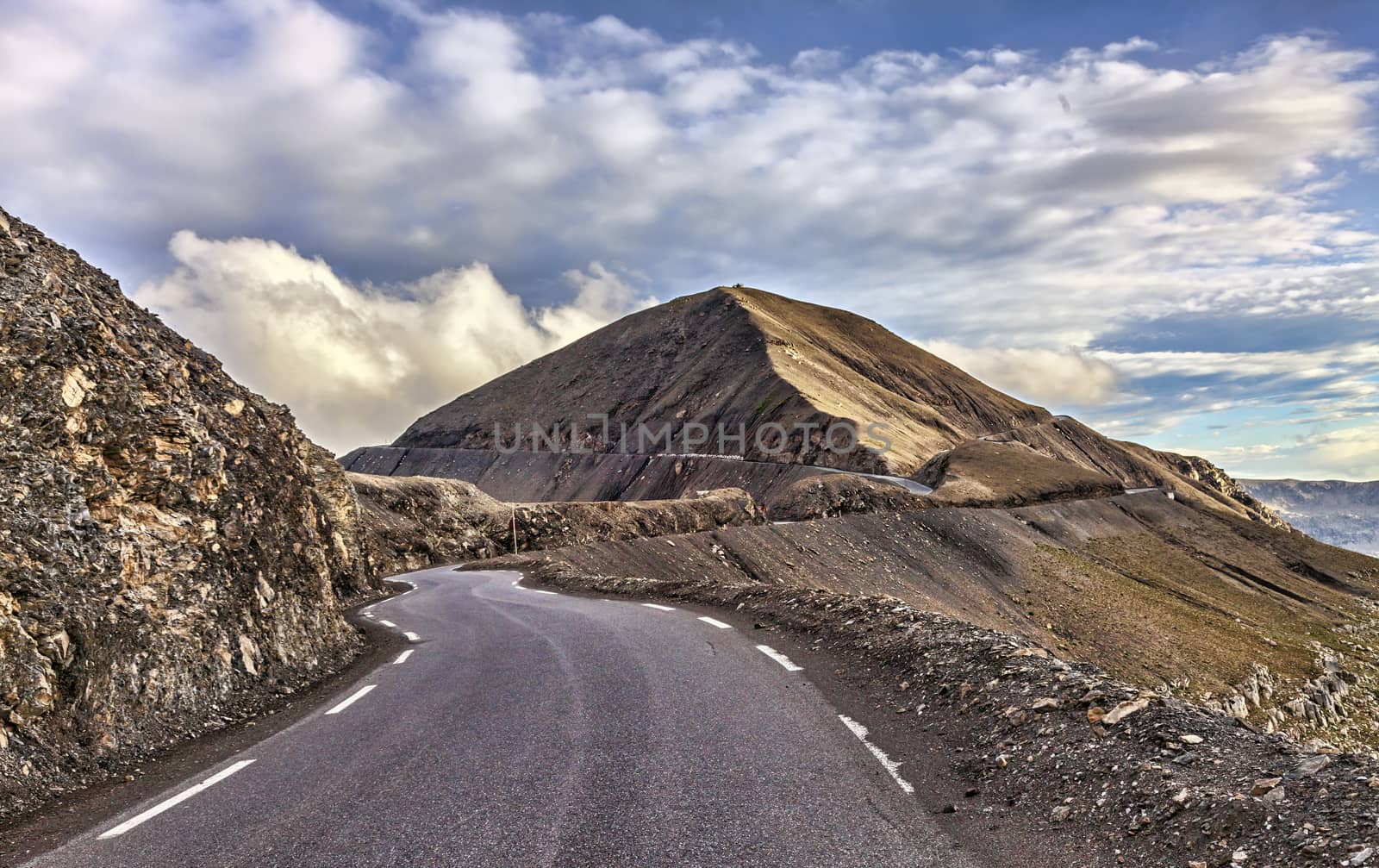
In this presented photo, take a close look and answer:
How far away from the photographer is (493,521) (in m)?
Answer: 57.5

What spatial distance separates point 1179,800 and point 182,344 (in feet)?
56.0

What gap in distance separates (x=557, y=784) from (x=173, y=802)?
3.20m

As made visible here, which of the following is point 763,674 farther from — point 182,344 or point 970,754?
point 182,344

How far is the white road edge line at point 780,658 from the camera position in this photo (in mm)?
9898

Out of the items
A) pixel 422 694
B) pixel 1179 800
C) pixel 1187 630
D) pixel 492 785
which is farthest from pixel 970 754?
pixel 1187 630

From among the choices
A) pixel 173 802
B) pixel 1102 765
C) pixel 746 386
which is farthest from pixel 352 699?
pixel 746 386

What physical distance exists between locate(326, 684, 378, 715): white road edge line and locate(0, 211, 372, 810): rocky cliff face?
1475mm

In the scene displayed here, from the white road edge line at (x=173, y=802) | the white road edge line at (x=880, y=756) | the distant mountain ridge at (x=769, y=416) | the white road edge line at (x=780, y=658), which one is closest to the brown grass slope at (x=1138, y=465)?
the distant mountain ridge at (x=769, y=416)

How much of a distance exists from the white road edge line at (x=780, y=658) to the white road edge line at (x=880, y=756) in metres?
2.12

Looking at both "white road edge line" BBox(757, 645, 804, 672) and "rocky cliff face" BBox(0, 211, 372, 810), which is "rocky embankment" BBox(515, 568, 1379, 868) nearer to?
"white road edge line" BBox(757, 645, 804, 672)

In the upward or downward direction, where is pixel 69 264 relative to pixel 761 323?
downward

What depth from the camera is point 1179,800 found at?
16.8ft

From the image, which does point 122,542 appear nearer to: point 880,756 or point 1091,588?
point 880,756
